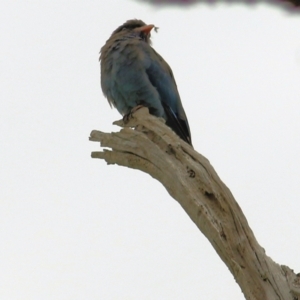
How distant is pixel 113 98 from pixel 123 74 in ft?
0.88

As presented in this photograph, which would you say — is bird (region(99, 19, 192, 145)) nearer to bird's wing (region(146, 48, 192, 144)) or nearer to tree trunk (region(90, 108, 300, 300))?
bird's wing (region(146, 48, 192, 144))

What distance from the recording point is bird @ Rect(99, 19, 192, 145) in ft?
14.4

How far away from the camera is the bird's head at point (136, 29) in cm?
497

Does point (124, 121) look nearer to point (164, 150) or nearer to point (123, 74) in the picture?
point (123, 74)

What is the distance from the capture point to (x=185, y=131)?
4.41 m

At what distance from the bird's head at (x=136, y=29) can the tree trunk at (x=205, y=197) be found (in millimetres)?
2013

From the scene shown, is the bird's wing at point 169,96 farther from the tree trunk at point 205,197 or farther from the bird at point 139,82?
the tree trunk at point 205,197

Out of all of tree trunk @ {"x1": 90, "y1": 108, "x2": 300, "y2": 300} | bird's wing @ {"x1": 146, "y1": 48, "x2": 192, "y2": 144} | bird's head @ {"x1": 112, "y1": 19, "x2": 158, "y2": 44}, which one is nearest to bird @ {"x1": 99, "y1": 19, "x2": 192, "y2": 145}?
bird's wing @ {"x1": 146, "y1": 48, "x2": 192, "y2": 144}

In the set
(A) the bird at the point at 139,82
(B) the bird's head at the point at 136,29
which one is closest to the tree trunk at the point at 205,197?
(A) the bird at the point at 139,82

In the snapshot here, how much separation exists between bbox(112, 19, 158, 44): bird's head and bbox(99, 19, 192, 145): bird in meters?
0.23

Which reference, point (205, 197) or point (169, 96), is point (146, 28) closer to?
point (169, 96)

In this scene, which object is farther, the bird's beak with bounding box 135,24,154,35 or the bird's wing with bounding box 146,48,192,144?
the bird's beak with bounding box 135,24,154,35

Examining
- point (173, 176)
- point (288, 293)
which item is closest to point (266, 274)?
point (288, 293)

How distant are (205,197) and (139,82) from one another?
88.5 inches
